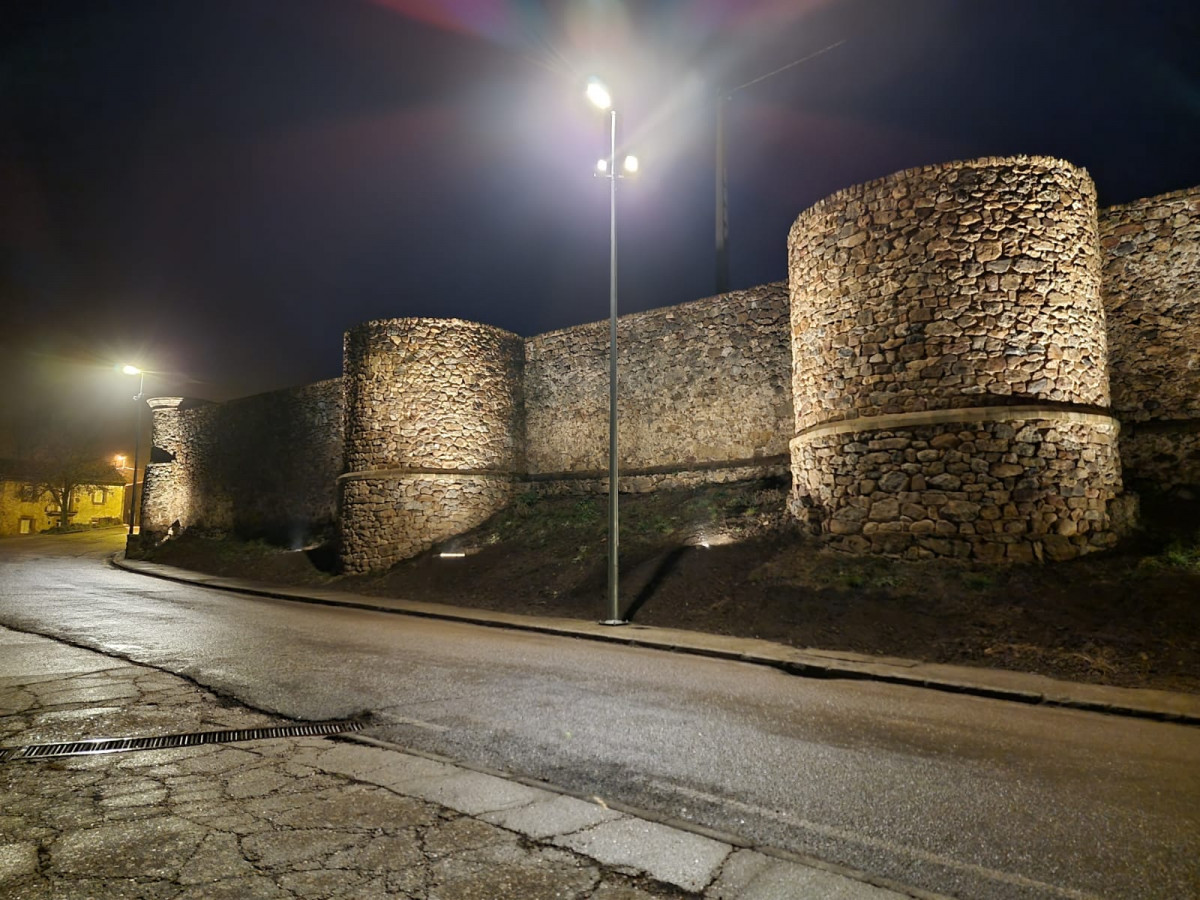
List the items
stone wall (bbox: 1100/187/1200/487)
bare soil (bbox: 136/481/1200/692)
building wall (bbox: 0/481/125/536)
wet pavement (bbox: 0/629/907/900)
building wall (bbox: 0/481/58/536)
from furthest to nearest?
1. building wall (bbox: 0/481/125/536)
2. building wall (bbox: 0/481/58/536)
3. stone wall (bbox: 1100/187/1200/487)
4. bare soil (bbox: 136/481/1200/692)
5. wet pavement (bbox: 0/629/907/900)

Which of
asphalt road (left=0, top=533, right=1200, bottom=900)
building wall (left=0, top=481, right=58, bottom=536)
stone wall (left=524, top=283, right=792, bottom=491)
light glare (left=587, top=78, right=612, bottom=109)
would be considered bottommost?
asphalt road (left=0, top=533, right=1200, bottom=900)

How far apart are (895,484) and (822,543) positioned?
161 centimetres

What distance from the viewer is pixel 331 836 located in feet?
11.8

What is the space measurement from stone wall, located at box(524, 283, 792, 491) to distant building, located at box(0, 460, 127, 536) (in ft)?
146

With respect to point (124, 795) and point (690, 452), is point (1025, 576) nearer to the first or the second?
point (690, 452)

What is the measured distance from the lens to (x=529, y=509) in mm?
19719

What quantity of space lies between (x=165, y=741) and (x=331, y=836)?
8.13 ft

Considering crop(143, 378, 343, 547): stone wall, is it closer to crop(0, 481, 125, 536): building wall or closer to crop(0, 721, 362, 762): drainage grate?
crop(0, 721, 362, 762): drainage grate

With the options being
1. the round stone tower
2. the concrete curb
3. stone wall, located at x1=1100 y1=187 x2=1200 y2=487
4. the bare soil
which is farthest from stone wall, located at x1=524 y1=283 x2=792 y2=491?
the concrete curb

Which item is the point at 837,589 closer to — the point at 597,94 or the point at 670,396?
the point at 670,396

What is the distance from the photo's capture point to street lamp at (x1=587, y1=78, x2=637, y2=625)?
37.4 ft

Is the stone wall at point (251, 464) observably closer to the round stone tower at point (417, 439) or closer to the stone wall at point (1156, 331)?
the round stone tower at point (417, 439)

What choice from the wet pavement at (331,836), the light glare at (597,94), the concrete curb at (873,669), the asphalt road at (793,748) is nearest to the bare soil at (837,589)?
the concrete curb at (873,669)

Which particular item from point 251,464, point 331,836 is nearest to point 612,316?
point 331,836
